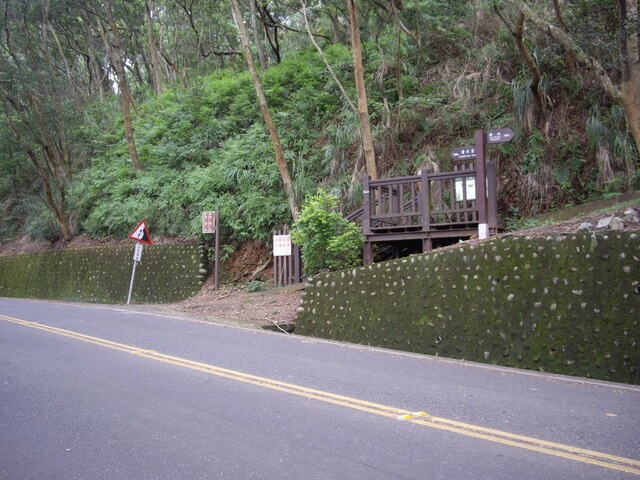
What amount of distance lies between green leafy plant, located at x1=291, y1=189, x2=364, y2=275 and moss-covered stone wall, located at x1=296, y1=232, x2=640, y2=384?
213cm

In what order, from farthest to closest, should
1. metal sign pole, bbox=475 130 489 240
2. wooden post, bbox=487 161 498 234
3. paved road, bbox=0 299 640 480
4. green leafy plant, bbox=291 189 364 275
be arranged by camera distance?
green leafy plant, bbox=291 189 364 275 → wooden post, bbox=487 161 498 234 → metal sign pole, bbox=475 130 489 240 → paved road, bbox=0 299 640 480

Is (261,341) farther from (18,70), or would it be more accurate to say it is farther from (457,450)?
(18,70)

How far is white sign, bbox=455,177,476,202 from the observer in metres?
12.7

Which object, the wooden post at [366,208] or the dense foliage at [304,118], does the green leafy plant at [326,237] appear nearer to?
the wooden post at [366,208]

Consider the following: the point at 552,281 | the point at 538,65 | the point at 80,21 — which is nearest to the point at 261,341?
the point at 552,281

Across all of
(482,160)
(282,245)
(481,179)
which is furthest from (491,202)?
(282,245)

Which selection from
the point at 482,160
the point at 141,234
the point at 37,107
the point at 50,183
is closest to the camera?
the point at 482,160

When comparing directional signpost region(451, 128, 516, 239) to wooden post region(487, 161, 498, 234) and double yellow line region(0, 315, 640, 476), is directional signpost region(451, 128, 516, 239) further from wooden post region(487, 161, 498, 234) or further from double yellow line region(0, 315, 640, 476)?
double yellow line region(0, 315, 640, 476)

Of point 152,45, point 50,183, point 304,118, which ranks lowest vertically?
point 50,183

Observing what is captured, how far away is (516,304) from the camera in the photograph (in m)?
8.95

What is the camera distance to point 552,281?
28.3ft

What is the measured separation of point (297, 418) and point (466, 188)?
8.46 m

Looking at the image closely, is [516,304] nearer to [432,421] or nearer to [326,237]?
[432,421]

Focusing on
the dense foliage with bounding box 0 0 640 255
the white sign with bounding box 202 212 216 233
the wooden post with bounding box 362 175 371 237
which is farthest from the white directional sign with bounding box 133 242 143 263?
the wooden post with bounding box 362 175 371 237
